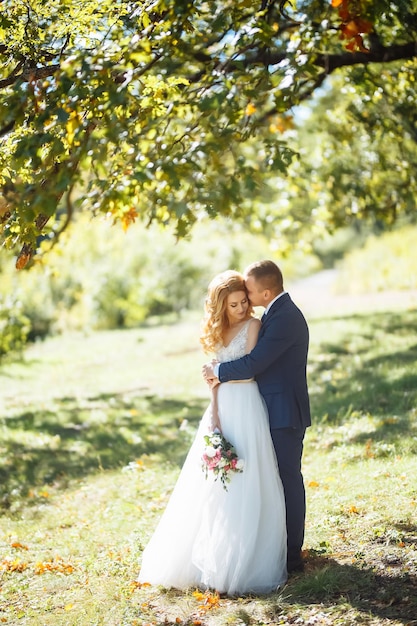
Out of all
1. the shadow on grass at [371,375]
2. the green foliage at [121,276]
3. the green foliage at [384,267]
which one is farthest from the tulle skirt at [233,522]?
the green foliage at [121,276]

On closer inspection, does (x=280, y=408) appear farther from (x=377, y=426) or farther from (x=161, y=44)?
(x=377, y=426)

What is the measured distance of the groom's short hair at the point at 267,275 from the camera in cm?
470

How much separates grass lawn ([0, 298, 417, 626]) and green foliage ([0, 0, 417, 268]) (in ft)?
7.63

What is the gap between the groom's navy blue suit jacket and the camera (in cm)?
459

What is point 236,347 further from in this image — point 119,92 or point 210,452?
point 119,92

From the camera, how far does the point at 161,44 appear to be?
4.95 metres

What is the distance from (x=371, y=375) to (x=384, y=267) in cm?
1013

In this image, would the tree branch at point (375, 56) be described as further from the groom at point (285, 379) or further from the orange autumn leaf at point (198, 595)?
the orange autumn leaf at point (198, 595)

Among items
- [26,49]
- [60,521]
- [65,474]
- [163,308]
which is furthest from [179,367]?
[163,308]

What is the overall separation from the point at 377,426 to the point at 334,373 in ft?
9.73

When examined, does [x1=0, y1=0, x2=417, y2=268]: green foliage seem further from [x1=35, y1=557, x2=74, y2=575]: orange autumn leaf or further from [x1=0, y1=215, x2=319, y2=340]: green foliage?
[x1=0, y1=215, x2=319, y2=340]: green foliage

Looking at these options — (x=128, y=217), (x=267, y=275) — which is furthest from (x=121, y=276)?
(x=267, y=275)

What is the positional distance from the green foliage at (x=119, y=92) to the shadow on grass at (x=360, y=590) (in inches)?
102

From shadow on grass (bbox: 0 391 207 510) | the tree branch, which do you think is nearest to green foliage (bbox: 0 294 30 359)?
shadow on grass (bbox: 0 391 207 510)
